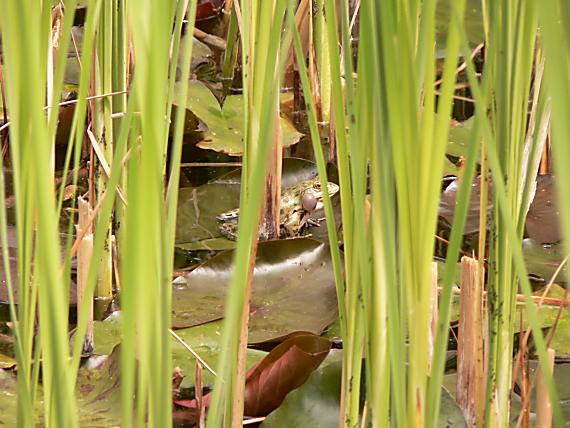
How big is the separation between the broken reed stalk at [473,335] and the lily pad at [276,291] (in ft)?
1.34

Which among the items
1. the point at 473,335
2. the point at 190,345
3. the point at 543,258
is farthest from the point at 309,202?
the point at 473,335

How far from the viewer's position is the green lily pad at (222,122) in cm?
193

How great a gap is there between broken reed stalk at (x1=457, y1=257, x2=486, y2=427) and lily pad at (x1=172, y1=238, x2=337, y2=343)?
409 mm

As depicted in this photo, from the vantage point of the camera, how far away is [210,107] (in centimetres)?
213

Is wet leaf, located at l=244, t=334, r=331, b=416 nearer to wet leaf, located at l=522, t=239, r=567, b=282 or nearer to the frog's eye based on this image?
wet leaf, located at l=522, t=239, r=567, b=282

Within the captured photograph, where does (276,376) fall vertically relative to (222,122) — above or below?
below

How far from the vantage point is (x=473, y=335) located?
0.90 meters

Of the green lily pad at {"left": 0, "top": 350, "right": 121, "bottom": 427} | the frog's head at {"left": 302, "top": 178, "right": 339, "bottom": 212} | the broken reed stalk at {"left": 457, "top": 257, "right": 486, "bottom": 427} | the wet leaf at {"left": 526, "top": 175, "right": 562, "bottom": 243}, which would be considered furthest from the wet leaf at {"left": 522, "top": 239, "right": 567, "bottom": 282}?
the green lily pad at {"left": 0, "top": 350, "right": 121, "bottom": 427}

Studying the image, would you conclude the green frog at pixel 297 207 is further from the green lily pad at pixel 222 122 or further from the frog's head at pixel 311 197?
the green lily pad at pixel 222 122

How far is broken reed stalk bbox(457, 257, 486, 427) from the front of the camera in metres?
0.87

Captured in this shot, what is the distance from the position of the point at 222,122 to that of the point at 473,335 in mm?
1259

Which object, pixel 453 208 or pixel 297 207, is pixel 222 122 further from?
pixel 453 208

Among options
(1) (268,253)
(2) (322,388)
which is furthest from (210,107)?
(2) (322,388)

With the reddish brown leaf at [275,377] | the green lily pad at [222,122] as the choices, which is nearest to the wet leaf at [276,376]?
the reddish brown leaf at [275,377]
